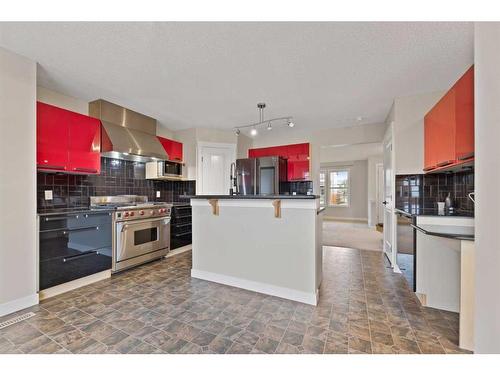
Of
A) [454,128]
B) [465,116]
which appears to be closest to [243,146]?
[454,128]

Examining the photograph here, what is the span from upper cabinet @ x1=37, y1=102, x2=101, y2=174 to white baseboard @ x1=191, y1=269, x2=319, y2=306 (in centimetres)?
201

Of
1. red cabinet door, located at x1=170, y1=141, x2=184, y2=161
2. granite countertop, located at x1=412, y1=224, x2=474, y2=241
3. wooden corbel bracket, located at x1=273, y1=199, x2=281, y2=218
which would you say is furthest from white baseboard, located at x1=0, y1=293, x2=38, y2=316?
granite countertop, located at x1=412, y1=224, x2=474, y2=241

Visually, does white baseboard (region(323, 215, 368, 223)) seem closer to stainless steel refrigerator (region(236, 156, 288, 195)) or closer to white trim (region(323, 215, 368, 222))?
white trim (region(323, 215, 368, 222))

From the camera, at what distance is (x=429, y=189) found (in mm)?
3146

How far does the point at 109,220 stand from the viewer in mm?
2977

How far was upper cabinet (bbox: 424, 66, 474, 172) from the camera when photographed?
6.71 feet

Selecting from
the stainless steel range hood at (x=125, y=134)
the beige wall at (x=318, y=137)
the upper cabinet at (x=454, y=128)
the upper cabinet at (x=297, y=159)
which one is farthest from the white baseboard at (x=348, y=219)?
the stainless steel range hood at (x=125, y=134)

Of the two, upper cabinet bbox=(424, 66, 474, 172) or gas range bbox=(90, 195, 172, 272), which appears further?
gas range bbox=(90, 195, 172, 272)

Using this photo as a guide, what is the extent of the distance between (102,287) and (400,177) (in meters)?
4.12

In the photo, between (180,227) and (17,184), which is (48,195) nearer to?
(17,184)

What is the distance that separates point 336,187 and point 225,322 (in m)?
7.89

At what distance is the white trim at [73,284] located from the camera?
241 centimetres

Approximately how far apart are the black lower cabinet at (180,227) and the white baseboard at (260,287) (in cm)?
121
